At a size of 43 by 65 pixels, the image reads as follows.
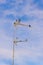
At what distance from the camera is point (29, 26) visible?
124 ft

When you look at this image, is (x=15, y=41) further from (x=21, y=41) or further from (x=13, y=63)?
(x=13, y=63)

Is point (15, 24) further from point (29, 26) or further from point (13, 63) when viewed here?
point (13, 63)

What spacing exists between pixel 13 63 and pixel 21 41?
11.8ft

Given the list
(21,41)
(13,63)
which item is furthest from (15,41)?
(13,63)

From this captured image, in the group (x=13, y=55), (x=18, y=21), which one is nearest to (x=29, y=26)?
(x=18, y=21)

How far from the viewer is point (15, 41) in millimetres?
38438

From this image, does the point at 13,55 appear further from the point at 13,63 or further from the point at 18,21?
the point at 18,21

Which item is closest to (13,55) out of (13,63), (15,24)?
(13,63)

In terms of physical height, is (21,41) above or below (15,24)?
below

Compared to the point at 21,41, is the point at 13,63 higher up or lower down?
lower down

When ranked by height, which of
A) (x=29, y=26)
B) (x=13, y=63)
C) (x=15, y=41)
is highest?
(x=29, y=26)

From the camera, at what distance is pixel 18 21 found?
124 ft

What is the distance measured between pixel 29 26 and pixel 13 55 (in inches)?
199

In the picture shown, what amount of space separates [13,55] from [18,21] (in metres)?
5.24
